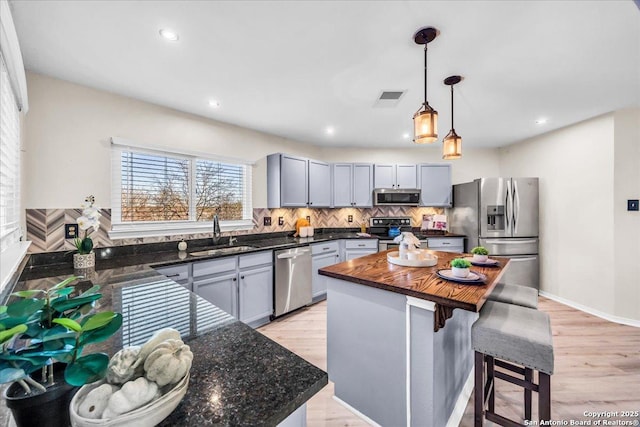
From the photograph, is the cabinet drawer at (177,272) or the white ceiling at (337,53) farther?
the cabinet drawer at (177,272)

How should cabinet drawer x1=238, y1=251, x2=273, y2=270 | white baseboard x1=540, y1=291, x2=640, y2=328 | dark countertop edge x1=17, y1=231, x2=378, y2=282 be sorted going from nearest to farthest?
dark countertop edge x1=17, y1=231, x2=378, y2=282, cabinet drawer x1=238, y1=251, x2=273, y2=270, white baseboard x1=540, y1=291, x2=640, y2=328

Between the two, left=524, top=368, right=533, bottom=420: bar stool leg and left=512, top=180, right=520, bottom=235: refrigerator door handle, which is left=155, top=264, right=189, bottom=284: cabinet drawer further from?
left=512, top=180, right=520, bottom=235: refrigerator door handle

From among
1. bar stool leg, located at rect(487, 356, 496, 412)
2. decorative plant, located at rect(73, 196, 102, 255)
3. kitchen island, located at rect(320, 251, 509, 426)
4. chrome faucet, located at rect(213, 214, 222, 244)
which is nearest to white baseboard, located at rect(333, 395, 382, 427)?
kitchen island, located at rect(320, 251, 509, 426)

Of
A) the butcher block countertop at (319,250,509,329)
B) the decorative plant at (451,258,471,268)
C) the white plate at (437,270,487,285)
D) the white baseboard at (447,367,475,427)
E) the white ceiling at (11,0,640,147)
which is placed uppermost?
the white ceiling at (11,0,640,147)

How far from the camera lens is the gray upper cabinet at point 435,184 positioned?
463cm

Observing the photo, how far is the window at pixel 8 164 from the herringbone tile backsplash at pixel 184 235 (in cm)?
27

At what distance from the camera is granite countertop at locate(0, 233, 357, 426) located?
0.59m

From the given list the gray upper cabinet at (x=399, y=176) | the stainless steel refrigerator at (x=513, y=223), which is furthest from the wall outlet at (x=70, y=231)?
the stainless steel refrigerator at (x=513, y=223)

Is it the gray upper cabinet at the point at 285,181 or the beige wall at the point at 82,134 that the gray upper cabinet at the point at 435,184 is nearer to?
the gray upper cabinet at the point at 285,181

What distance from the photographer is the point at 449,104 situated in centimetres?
287

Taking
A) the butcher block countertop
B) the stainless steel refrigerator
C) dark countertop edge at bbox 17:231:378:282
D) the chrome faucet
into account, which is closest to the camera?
the butcher block countertop

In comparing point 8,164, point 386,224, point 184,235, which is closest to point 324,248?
point 386,224

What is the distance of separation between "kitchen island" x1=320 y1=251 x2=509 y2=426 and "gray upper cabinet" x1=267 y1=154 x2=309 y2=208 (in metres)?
2.08

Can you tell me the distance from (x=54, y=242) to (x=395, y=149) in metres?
4.89
